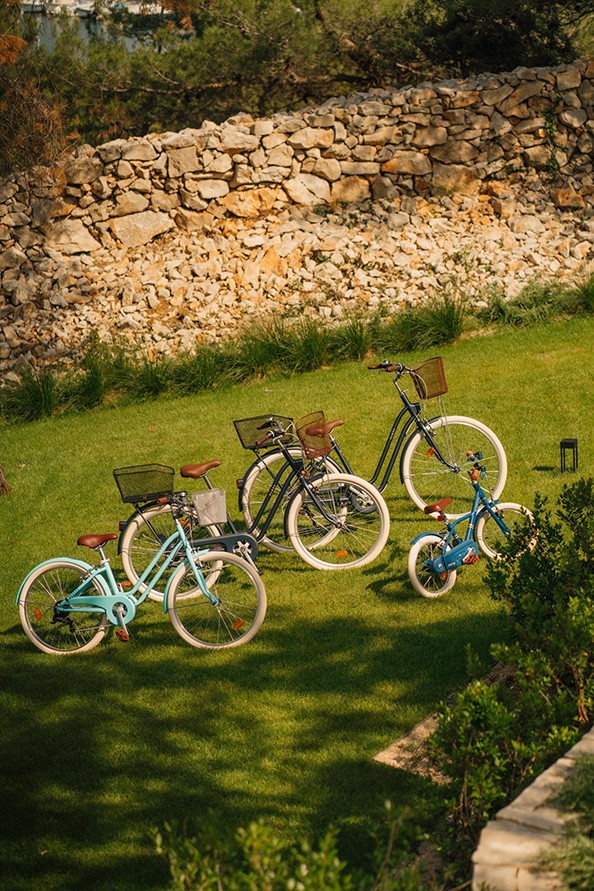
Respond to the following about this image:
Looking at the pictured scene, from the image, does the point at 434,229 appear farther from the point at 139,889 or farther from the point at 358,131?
the point at 139,889

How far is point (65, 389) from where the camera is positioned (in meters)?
12.1

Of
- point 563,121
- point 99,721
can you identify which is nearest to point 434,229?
point 563,121

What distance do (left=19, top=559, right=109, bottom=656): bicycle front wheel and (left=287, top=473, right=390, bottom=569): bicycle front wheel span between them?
1.42 m

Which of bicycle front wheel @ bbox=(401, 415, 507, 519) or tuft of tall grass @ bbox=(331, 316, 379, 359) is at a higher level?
tuft of tall grass @ bbox=(331, 316, 379, 359)

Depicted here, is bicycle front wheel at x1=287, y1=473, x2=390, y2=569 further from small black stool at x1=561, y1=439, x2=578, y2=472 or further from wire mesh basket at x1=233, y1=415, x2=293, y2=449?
small black stool at x1=561, y1=439, x2=578, y2=472

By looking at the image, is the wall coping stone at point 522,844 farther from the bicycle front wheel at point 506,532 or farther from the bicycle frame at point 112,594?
the bicycle frame at point 112,594

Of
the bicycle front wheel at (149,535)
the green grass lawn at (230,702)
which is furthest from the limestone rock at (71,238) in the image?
the bicycle front wheel at (149,535)

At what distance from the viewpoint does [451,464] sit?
718 centimetres

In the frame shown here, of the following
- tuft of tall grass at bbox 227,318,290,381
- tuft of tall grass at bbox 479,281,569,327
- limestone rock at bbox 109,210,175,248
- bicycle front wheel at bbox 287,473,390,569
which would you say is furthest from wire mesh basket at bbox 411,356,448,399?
limestone rock at bbox 109,210,175,248

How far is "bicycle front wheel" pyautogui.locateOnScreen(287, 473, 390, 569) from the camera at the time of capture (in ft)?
21.4

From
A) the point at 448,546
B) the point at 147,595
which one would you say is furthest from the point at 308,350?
the point at 147,595

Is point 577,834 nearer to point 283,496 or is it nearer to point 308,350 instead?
point 283,496

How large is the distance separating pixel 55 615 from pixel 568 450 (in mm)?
4428

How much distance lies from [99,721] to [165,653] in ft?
2.54
